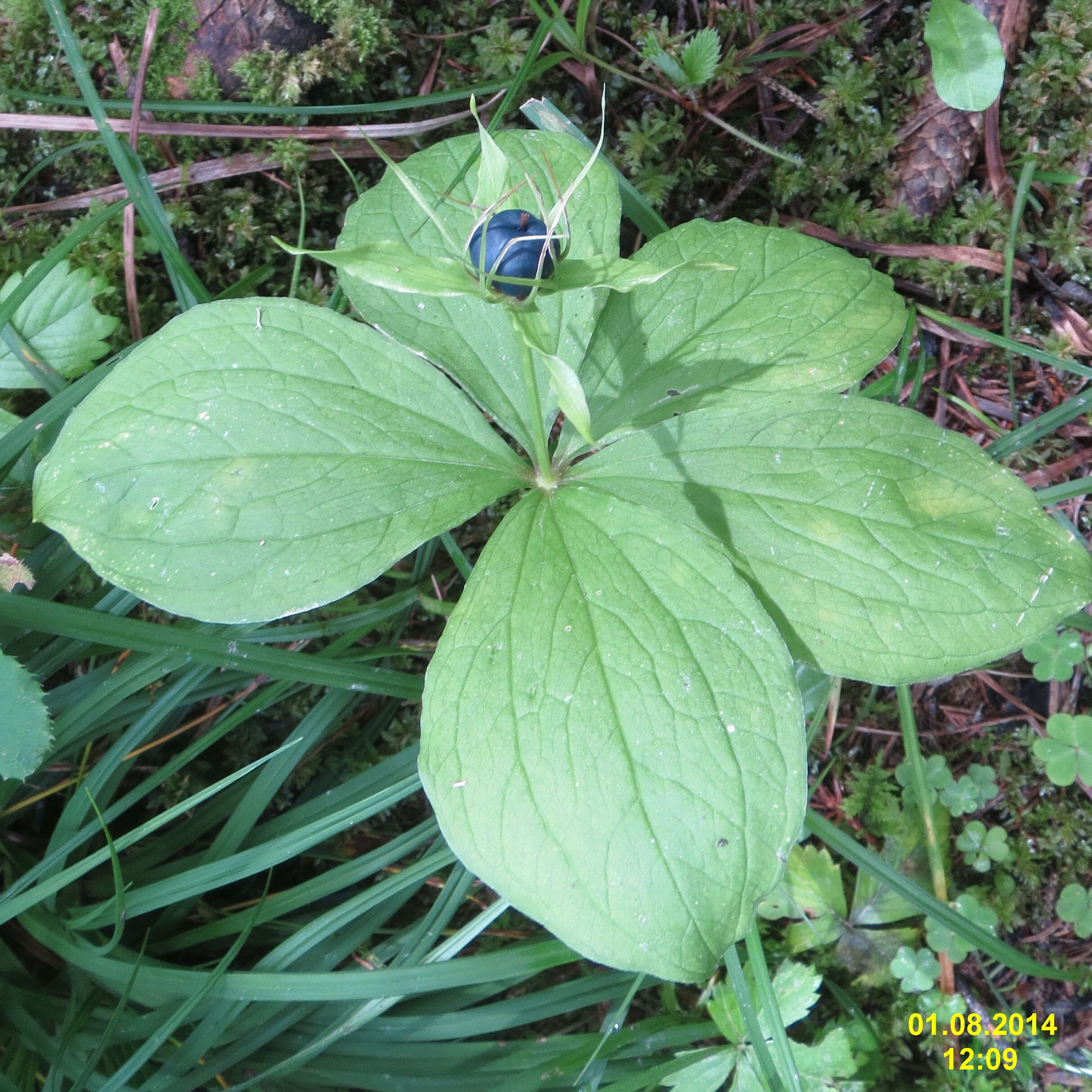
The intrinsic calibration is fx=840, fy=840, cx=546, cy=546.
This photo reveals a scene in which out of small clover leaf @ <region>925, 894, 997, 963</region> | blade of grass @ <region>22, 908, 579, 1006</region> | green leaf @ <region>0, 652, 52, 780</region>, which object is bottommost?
small clover leaf @ <region>925, 894, 997, 963</region>

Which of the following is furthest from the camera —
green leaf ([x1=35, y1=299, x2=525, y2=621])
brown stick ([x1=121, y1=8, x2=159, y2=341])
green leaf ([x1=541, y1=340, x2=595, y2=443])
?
brown stick ([x1=121, y1=8, x2=159, y2=341])

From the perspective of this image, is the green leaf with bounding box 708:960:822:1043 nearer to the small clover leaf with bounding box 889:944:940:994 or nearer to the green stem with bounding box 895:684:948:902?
the small clover leaf with bounding box 889:944:940:994

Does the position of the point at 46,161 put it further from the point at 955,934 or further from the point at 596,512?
the point at 955,934

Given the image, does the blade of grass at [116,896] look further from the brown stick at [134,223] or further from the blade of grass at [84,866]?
the brown stick at [134,223]

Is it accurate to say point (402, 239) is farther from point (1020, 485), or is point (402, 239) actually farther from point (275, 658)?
point (1020, 485)

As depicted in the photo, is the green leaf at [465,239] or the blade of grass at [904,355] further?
the blade of grass at [904,355]

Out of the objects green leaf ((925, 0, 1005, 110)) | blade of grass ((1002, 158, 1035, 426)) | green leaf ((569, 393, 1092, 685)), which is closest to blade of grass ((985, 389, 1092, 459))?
blade of grass ((1002, 158, 1035, 426))

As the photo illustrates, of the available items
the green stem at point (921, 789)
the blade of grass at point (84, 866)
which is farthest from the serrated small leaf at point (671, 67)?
the blade of grass at point (84, 866)
